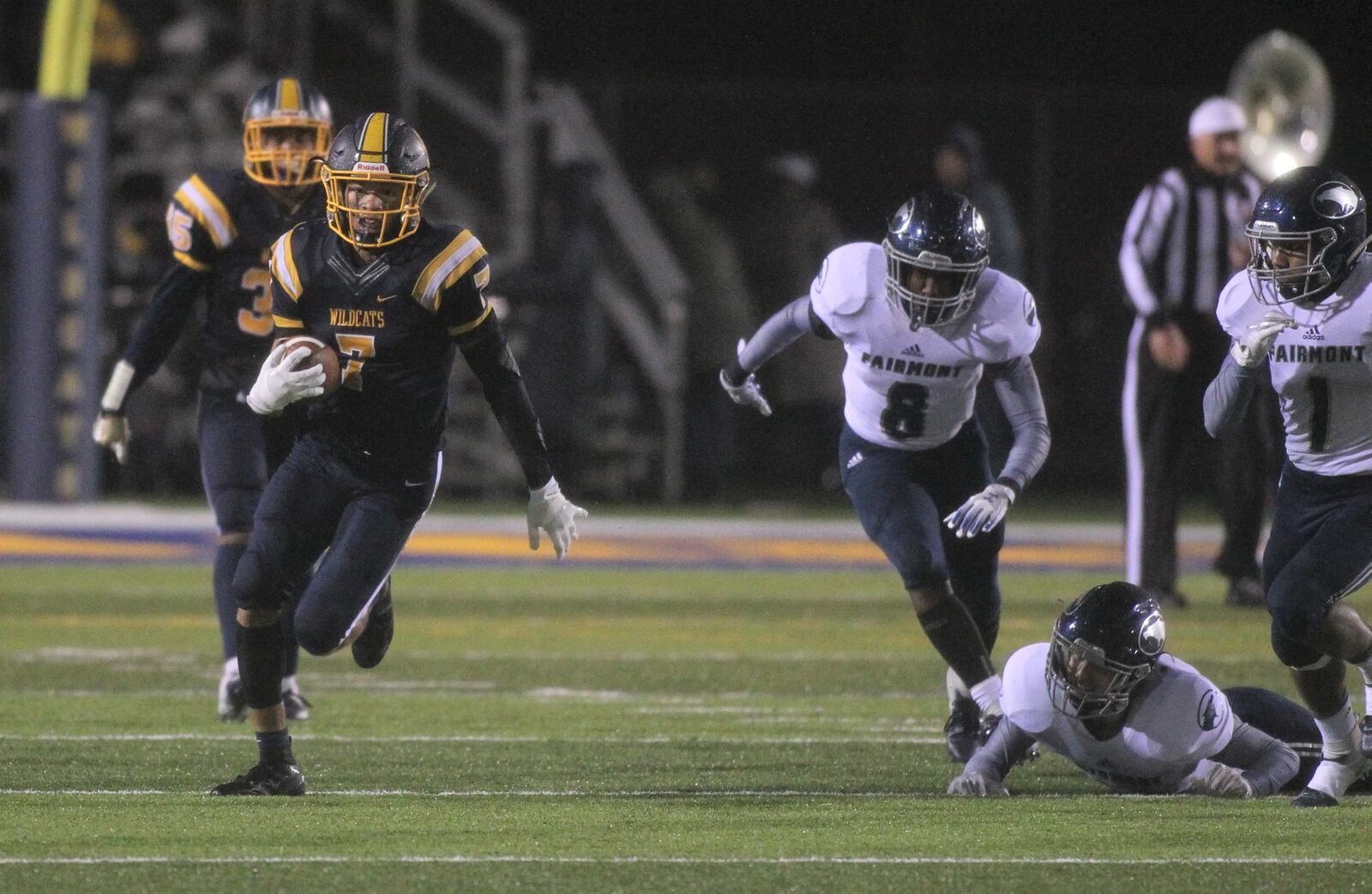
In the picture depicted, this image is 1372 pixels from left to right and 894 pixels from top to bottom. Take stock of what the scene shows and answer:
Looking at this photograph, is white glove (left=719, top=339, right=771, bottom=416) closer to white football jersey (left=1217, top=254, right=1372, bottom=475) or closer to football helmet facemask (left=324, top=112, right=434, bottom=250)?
football helmet facemask (left=324, top=112, right=434, bottom=250)

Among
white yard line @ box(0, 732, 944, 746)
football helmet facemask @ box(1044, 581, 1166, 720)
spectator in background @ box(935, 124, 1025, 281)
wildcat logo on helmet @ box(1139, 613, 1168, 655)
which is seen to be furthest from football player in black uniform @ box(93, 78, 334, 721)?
spectator in background @ box(935, 124, 1025, 281)

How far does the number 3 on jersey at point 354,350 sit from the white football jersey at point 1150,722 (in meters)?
1.62

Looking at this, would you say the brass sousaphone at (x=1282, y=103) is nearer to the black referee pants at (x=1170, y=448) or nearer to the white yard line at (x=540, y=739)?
the black referee pants at (x=1170, y=448)

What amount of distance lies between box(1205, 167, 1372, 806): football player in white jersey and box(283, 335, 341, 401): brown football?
1.96 m

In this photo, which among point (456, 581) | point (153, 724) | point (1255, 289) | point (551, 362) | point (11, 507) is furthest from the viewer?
point (551, 362)

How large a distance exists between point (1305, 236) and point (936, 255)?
37.4 inches

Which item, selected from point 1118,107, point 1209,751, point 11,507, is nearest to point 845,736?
point 1209,751

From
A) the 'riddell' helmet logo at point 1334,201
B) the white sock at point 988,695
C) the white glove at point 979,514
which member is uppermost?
the 'riddell' helmet logo at point 1334,201

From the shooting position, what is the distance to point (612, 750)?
6.29m

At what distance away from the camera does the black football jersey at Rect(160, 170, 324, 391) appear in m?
6.75

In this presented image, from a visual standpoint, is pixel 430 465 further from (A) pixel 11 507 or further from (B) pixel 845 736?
(A) pixel 11 507

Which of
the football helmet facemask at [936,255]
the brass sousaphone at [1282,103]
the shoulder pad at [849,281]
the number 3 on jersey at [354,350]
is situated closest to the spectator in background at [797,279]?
the brass sousaphone at [1282,103]

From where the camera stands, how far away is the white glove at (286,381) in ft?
17.5

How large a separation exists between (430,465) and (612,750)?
1.03m
